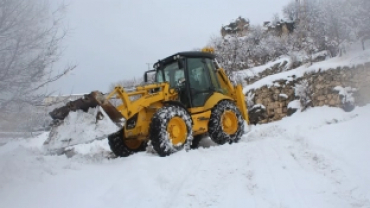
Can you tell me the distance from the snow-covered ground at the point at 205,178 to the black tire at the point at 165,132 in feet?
0.97

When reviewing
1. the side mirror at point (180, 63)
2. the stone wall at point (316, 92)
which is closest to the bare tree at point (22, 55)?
the side mirror at point (180, 63)

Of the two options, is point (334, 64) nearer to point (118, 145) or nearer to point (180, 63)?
point (180, 63)

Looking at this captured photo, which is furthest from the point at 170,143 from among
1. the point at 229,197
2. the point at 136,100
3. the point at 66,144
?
the point at 229,197

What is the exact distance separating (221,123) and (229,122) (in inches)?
18.1

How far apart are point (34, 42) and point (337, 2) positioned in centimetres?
1410

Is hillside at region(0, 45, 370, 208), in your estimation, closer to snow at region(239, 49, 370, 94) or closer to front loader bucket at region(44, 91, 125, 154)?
front loader bucket at region(44, 91, 125, 154)

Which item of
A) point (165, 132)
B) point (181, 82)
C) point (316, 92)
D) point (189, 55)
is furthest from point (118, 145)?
point (316, 92)

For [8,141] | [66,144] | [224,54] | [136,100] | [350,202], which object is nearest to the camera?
[350,202]

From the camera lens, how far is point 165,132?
20.2 feet

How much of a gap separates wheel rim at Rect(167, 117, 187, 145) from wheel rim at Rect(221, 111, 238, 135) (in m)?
1.50

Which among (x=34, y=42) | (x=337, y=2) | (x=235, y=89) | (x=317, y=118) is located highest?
(x=337, y=2)

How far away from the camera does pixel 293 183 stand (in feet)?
13.6

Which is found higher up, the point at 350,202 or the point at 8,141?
the point at 8,141

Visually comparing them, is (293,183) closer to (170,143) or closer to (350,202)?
(350,202)
